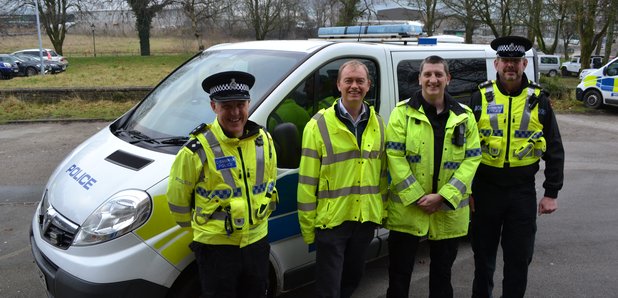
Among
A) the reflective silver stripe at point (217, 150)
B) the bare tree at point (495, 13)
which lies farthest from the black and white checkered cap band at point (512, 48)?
the bare tree at point (495, 13)

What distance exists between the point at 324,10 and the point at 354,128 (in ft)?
91.8

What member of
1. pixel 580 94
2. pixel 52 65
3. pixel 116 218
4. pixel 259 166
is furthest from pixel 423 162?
pixel 52 65

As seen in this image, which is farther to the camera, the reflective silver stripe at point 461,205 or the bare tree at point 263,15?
the bare tree at point 263,15

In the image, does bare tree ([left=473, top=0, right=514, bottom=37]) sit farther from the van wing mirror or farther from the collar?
the van wing mirror

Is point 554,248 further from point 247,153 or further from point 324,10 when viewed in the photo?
point 324,10

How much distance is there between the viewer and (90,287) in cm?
251

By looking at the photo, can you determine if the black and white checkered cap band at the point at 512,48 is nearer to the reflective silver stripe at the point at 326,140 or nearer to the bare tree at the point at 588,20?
the reflective silver stripe at the point at 326,140

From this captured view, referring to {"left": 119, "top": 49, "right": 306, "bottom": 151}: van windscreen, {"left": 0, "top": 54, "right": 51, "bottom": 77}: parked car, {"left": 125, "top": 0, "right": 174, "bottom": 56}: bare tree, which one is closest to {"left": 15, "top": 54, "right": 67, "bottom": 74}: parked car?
{"left": 0, "top": 54, "right": 51, "bottom": 77}: parked car

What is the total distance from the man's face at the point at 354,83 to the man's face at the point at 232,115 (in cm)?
62

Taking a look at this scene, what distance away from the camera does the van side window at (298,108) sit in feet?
9.30

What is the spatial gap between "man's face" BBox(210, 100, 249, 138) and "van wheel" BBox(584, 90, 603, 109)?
602 inches

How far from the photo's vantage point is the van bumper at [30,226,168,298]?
8.23 feet

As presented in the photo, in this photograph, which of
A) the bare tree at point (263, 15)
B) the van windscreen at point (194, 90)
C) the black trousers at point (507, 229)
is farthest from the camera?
the bare tree at point (263, 15)

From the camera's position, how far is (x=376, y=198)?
9.27 ft
